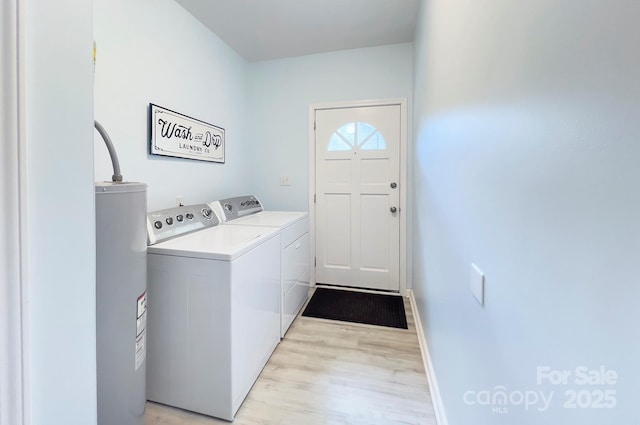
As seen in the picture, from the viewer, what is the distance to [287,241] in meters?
2.16

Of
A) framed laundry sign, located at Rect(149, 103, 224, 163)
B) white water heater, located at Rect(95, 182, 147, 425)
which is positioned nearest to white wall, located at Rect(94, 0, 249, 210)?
framed laundry sign, located at Rect(149, 103, 224, 163)

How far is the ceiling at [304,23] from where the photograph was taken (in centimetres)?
212

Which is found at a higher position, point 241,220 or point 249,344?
point 241,220

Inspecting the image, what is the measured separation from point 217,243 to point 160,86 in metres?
1.30

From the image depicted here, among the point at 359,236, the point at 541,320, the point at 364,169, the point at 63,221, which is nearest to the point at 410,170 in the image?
the point at 364,169

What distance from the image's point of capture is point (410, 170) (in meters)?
2.78

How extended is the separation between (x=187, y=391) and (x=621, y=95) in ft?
6.13

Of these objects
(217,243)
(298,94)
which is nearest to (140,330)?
(217,243)

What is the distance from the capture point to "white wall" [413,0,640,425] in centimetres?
36

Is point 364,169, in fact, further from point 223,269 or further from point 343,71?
point 223,269

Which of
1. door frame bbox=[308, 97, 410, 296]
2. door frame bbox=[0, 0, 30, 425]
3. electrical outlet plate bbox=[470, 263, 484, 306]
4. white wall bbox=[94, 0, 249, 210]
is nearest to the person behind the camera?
door frame bbox=[0, 0, 30, 425]

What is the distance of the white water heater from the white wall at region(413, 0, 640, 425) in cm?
129

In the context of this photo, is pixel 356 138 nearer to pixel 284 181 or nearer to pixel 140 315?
pixel 284 181

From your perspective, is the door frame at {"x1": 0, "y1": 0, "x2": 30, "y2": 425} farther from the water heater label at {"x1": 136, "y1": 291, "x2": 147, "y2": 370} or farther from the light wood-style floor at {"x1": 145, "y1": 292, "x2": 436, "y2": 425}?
the light wood-style floor at {"x1": 145, "y1": 292, "x2": 436, "y2": 425}
